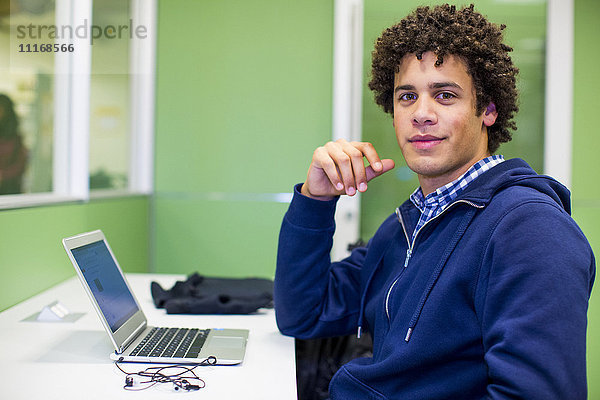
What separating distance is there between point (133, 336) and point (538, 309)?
2.95ft

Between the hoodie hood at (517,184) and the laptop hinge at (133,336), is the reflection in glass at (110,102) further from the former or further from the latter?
the hoodie hood at (517,184)

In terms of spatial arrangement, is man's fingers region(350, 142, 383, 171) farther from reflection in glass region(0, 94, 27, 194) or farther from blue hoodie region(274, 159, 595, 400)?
reflection in glass region(0, 94, 27, 194)

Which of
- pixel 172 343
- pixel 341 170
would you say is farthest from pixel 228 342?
pixel 341 170

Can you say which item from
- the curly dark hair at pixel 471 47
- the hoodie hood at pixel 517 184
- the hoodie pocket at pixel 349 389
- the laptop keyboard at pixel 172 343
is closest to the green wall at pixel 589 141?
the curly dark hair at pixel 471 47

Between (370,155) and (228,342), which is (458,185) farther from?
(228,342)

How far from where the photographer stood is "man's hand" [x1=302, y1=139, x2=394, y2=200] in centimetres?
125

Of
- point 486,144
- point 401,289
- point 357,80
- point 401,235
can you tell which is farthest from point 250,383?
point 357,80

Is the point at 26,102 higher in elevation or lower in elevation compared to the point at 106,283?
higher

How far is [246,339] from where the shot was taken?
132cm

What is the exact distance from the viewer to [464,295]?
985mm

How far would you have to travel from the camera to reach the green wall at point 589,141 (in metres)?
2.76

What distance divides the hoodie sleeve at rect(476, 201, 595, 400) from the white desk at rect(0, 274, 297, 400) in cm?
40

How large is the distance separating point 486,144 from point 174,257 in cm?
210

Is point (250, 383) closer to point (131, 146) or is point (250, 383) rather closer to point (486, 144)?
point (486, 144)
